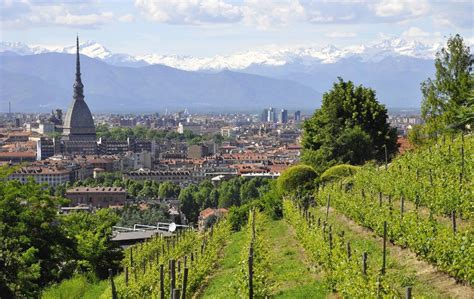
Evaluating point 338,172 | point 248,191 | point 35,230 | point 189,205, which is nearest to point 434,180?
point 35,230

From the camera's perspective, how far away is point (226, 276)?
14.6m

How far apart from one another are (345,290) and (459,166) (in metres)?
7.16

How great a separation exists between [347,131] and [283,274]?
16.9 metres

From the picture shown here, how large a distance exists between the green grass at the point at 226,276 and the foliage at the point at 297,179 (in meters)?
5.09

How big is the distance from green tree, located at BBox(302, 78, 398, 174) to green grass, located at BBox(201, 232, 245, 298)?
9.81 meters

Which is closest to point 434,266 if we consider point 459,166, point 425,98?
point 459,166

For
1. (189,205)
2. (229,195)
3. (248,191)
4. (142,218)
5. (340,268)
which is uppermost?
(340,268)

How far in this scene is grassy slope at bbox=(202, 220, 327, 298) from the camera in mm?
11695

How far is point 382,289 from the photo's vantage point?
29.4ft

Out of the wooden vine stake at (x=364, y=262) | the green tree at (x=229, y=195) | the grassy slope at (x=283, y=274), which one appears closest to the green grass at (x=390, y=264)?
the wooden vine stake at (x=364, y=262)

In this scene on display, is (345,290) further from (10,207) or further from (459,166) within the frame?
(10,207)

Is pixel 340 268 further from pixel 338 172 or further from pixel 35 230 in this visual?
pixel 338 172

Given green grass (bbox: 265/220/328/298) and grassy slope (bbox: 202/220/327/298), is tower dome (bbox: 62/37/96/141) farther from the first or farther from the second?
green grass (bbox: 265/220/328/298)

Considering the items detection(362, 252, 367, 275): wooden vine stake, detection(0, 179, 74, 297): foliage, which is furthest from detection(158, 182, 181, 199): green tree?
detection(362, 252, 367, 275): wooden vine stake
